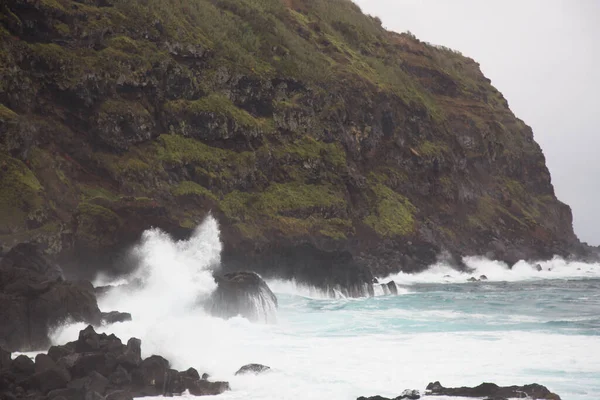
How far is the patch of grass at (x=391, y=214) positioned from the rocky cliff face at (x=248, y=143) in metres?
0.22

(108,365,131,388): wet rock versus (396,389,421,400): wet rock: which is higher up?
(108,365,131,388): wet rock

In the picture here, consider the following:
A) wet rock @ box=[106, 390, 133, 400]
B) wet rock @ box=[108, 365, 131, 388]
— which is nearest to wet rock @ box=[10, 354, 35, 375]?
wet rock @ box=[108, 365, 131, 388]

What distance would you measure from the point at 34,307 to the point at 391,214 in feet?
159

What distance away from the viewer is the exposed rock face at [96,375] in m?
15.3

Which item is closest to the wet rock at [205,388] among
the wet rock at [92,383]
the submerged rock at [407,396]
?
the wet rock at [92,383]

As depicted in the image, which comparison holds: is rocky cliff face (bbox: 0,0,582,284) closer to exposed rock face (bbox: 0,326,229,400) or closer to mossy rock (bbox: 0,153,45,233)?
mossy rock (bbox: 0,153,45,233)

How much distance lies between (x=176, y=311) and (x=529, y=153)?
84.1 m

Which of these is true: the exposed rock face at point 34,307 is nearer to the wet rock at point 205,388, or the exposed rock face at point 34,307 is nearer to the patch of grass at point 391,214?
the wet rock at point 205,388

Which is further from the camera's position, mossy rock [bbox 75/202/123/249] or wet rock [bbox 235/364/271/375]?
mossy rock [bbox 75/202/123/249]

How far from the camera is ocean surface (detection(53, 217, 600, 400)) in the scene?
1834 cm

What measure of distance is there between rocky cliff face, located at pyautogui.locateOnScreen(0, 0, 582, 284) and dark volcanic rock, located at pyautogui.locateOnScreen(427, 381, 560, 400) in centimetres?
2395

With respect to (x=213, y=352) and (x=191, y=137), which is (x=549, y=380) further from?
(x=191, y=137)

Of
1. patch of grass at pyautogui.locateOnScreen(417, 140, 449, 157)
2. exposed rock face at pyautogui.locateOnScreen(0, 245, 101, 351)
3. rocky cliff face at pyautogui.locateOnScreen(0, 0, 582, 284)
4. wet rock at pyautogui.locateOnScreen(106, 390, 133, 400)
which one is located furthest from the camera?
patch of grass at pyautogui.locateOnScreen(417, 140, 449, 157)

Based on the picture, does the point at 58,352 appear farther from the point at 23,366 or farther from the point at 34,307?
the point at 34,307
